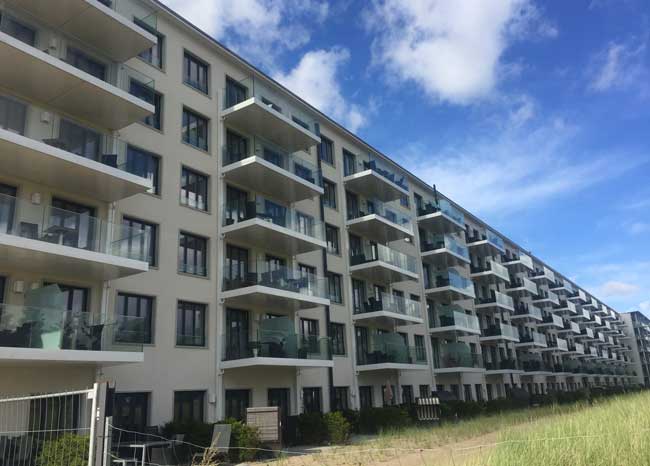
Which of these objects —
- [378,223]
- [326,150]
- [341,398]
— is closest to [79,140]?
[326,150]

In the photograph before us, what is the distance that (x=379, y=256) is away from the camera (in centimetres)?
2895

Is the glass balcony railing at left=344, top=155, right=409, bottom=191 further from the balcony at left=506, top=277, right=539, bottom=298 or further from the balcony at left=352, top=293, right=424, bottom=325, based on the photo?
the balcony at left=506, top=277, right=539, bottom=298

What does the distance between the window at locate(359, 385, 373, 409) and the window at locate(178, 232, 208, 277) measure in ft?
37.3

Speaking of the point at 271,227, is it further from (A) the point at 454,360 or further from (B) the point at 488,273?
(B) the point at 488,273

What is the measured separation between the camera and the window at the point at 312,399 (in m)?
23.4

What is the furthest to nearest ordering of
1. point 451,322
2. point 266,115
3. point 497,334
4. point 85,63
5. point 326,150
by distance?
point 497,334 < point 451,322 < point 326,150 < point 266,115 < point 85,63

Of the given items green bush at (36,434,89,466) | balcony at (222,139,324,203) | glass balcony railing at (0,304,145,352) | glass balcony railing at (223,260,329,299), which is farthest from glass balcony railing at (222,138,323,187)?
green bush at (36,434,89,466)

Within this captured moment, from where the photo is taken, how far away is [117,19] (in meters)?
16.7

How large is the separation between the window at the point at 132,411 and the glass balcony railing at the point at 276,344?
3.46 metres

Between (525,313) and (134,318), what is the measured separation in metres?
42.0

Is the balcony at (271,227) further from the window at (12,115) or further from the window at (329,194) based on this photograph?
the window at (12,115)

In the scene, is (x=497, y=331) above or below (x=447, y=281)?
below

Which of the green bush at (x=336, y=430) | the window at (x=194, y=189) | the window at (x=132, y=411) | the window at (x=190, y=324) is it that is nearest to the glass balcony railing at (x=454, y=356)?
the green bush at (x=336, y=430)

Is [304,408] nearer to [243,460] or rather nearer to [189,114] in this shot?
[243,460]
